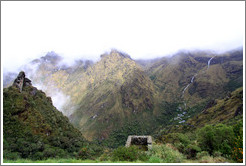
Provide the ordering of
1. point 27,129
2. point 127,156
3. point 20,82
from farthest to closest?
point 20,82
point 27,129
point 127,156

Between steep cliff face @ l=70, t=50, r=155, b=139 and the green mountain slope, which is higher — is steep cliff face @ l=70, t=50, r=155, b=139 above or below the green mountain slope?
below

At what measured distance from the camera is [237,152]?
7203 millimetres

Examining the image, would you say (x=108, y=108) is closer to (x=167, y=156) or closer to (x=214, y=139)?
(x=214, y=139)

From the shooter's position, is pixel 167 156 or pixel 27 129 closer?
pixel 167 156

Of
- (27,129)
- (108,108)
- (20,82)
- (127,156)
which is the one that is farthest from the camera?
(108,108)

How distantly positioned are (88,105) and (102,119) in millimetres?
33749

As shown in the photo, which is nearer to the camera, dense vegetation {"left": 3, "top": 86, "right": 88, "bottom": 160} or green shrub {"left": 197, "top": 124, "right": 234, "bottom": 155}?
green shrub {"left": 197, "top": 124, "right": 234, "bottom": 155}

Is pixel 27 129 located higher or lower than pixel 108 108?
higher

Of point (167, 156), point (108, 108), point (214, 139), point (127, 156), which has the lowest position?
point (108, 108)

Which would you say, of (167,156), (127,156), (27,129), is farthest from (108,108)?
(127,156)

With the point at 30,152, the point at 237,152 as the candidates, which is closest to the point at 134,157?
the point at 237,152

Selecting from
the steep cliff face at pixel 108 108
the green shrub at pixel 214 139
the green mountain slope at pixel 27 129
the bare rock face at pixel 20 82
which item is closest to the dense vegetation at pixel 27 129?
the green mountain slope at pixel 27 129

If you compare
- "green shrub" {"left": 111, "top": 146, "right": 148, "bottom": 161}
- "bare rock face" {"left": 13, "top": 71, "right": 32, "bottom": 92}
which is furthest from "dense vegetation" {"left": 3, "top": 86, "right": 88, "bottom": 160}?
"green shrub" {"left": 111, "top": 146, "right": 148, "bottom": 161}

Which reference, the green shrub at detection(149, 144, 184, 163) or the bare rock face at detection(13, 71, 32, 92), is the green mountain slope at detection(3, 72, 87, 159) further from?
the green shrub at detection(149, 144, 184, 163)
